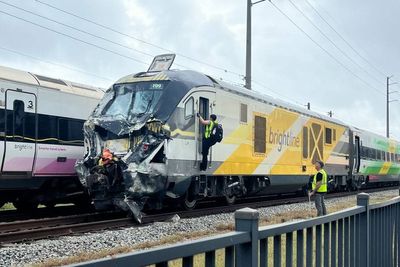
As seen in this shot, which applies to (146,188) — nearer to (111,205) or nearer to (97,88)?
(111,205)

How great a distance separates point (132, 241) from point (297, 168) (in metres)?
11.6

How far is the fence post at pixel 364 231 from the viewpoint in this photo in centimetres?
472

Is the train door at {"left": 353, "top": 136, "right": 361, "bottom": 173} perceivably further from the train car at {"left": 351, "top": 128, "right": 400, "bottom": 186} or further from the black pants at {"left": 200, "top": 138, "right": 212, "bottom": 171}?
the black pants at {"left": 200, "top": 138, "right": 212, "bottom": 171}

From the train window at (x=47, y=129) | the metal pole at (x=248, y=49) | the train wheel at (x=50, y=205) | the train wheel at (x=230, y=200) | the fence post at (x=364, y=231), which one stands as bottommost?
the train wheel at (x=50, y=205)

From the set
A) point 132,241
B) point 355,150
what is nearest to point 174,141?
point 132,241

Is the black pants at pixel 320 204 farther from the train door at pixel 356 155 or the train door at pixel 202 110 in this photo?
the train door at pixel 356 155

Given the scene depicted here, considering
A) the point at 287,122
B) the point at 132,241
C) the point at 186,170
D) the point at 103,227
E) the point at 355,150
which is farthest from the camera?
the point at 355,150

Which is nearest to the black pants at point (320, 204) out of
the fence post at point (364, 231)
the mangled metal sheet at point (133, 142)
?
the mangled metal sheet at point (133, 142)

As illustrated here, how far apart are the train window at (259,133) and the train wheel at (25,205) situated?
697 cm

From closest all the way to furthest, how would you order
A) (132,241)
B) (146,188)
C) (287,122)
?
(132,241) → (146,188) → (287,122)

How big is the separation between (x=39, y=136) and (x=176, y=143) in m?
3.83

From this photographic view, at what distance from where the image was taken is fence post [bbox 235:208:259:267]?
2742 millimetres

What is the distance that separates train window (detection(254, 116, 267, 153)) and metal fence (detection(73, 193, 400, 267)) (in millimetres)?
10052

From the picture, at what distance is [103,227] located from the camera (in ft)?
35.4
